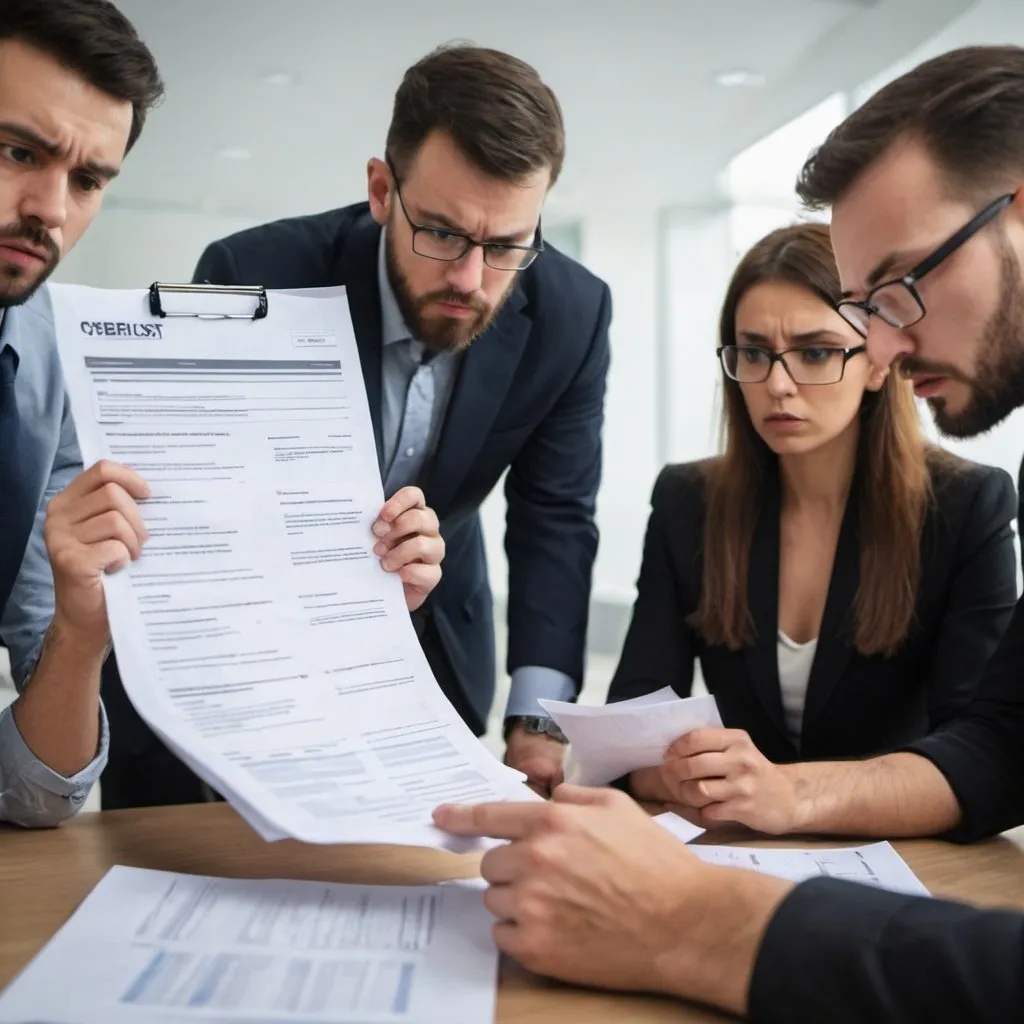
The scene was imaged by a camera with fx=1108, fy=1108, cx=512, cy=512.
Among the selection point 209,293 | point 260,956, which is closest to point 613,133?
point 209,293

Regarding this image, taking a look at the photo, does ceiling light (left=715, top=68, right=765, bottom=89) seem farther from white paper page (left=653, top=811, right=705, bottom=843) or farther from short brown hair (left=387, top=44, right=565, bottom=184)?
white paper page (left=653, top=811, right=705, bottom=843)

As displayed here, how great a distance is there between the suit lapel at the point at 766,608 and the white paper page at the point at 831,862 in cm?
60

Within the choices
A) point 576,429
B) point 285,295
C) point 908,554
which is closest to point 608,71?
point 576,429

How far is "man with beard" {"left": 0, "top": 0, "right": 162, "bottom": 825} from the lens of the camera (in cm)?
100

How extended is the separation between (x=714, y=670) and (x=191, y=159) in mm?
5195

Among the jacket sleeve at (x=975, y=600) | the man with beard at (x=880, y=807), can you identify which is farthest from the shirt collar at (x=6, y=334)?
the jacket sleeve at (x=975, y=600)

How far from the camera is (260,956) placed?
0.79m

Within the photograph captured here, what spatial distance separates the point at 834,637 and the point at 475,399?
25.9 inches

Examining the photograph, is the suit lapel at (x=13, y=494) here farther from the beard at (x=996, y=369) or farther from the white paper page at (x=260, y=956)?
the beard at (x=996, y=369)

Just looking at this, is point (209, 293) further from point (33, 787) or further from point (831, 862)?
point (831, 862)

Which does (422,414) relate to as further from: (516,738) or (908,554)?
(908,554)

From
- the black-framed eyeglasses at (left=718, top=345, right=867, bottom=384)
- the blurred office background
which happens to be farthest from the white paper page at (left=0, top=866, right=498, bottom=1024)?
the blurred office background

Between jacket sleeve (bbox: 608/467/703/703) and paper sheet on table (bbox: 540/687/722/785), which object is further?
jacket sleeve (bbox: 608/467/703/703)

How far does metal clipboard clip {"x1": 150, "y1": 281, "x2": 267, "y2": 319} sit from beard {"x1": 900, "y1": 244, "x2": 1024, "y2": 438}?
0.77 meters
